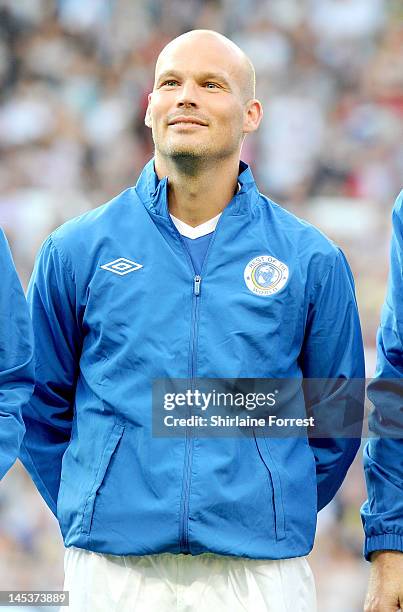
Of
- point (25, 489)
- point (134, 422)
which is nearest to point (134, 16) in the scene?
point (25, 489)

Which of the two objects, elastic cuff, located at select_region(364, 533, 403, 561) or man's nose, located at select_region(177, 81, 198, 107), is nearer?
elastic cuff, located at select_region(364, 533, 403, 561)

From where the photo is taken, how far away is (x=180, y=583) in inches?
101

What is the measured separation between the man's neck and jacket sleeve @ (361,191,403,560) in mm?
404

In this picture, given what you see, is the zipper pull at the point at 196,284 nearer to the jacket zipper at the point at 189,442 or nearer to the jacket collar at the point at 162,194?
the jacket zipper at the point at 189,442

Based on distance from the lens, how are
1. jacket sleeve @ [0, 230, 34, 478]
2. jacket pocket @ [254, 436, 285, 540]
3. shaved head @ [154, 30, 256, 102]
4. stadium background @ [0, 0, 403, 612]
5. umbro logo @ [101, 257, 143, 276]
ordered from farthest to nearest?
stadium background @ [0, 0, 403, 612] → shaved head @ [154, 30, 256, 102] → umbro logo @ [101, 257, 143, 276] → jacket pocket @ [254, 436, 285, 540] → jacket sleeve @ [0, 230, 34, 478]

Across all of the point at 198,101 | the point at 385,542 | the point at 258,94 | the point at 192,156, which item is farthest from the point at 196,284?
the point at 258,94

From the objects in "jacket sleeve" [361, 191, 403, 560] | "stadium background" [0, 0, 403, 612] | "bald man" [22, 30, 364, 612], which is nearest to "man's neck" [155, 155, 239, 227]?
"bald man" [22, 30, 364, 612]

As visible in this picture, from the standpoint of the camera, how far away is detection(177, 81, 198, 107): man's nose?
2.74 meters

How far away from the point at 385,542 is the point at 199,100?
1045 mm

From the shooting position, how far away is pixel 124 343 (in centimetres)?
264

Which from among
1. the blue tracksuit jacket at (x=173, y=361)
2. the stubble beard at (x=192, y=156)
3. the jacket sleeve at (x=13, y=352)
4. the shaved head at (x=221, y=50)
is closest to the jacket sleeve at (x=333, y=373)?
the blue tracksuit jacket at (x=173, y=361)

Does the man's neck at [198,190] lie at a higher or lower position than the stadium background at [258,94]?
lower

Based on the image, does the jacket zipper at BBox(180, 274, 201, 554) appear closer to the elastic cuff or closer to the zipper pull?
the zipper pull

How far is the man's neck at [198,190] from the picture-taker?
280 centimetres
